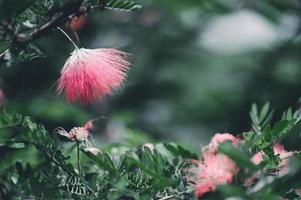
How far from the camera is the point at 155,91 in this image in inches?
275

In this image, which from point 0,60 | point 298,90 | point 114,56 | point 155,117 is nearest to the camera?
point 0,60

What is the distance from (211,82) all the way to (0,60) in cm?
527

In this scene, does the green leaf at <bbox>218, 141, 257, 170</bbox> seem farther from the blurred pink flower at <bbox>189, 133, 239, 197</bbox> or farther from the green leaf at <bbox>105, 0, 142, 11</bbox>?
the green leaf at <bbox>105, 0, 142, 11</bbox>

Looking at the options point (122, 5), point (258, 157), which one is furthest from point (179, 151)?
point (122, 5)

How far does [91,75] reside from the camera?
2.47 m

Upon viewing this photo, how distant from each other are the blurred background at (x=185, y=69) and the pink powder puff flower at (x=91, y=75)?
9.18ft

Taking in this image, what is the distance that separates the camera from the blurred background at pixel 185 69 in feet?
19.2

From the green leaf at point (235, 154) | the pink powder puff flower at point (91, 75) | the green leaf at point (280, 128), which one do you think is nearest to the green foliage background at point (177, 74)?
the pink powder puff flower at point (91, 75)

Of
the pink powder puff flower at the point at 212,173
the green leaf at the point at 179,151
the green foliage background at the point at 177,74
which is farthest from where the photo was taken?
the green foliage background at the point at 177,74

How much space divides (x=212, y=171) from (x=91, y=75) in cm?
61

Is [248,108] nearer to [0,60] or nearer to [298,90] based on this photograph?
[298,90]

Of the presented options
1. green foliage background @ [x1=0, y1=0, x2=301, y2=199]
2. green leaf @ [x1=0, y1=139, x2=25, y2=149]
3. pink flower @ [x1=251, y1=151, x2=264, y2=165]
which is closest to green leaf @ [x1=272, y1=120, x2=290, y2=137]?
pink flower @ [x1=251, y1=151, x2=264, y2=165]

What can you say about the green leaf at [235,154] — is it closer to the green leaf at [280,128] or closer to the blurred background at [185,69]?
the green leaf at [280,128]

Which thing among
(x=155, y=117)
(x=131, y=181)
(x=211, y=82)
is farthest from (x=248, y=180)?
(x=211, y=82)
